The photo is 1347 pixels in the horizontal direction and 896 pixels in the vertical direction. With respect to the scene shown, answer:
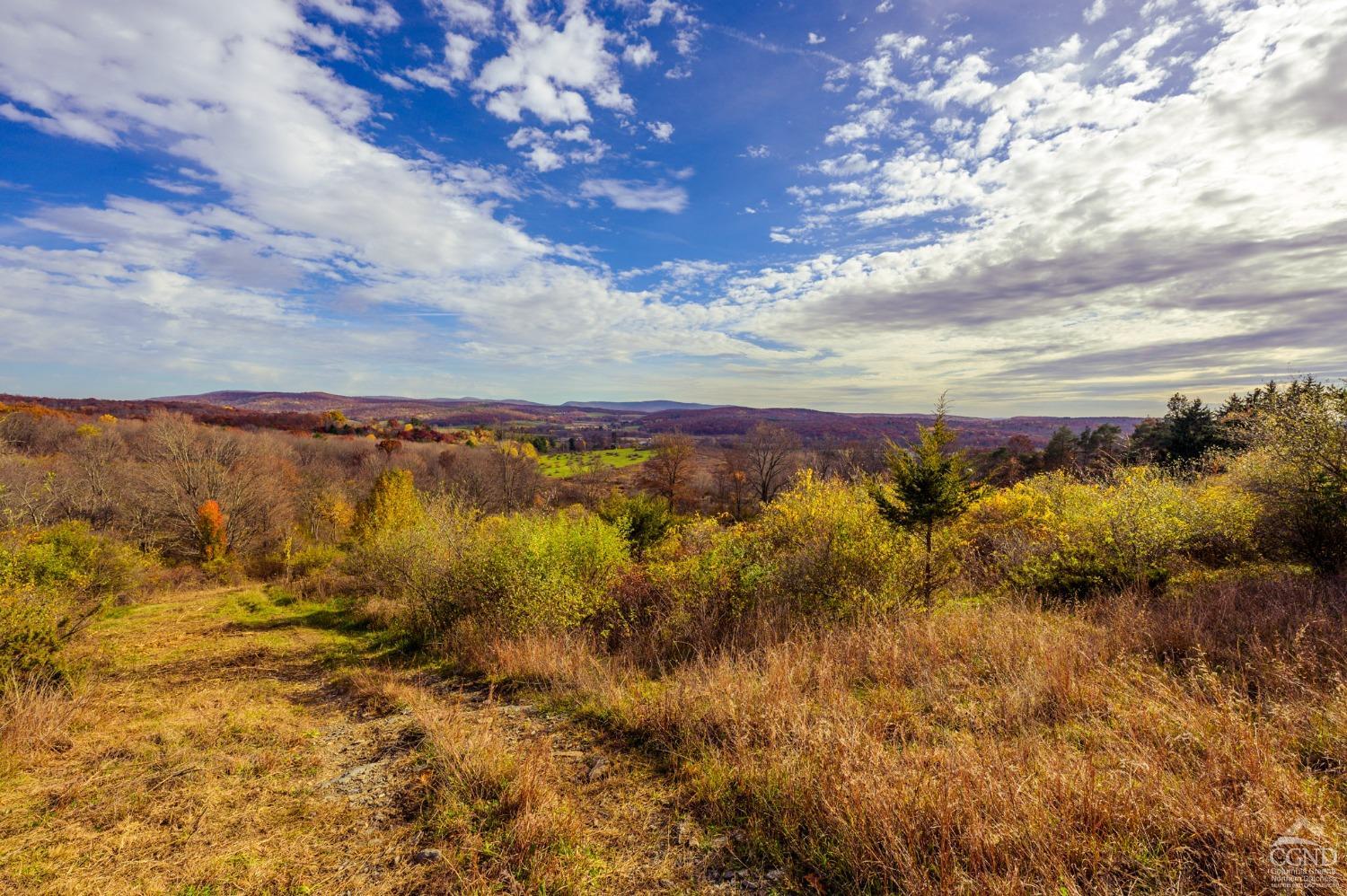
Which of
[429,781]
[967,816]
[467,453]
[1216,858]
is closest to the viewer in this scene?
[1216,858]

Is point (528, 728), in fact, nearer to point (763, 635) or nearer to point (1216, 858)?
point (763, 635)

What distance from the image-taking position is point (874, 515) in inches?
452

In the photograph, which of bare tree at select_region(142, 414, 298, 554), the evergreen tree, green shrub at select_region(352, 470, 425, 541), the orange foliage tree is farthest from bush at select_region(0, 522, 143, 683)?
the evergreen tree

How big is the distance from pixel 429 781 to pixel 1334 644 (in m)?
10.3

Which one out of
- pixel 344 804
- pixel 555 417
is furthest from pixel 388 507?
pixel 555 417

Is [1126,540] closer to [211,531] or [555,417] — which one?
[211,531]

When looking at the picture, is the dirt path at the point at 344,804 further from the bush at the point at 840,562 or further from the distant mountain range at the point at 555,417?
the distant mountain range at the point at 555,417

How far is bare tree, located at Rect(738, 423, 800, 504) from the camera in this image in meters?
44.8

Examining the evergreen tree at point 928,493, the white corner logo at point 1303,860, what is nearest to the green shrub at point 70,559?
the white corner logo at point 1303,860

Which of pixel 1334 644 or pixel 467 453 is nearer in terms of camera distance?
pixel 1334 644

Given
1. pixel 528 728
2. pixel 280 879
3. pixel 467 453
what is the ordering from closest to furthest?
pixel 280 879
pixel 528 728
pixel 467 453

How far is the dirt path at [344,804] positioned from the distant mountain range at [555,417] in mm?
63485

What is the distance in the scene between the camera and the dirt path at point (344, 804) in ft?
12.5

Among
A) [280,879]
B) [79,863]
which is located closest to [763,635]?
[280,879]
